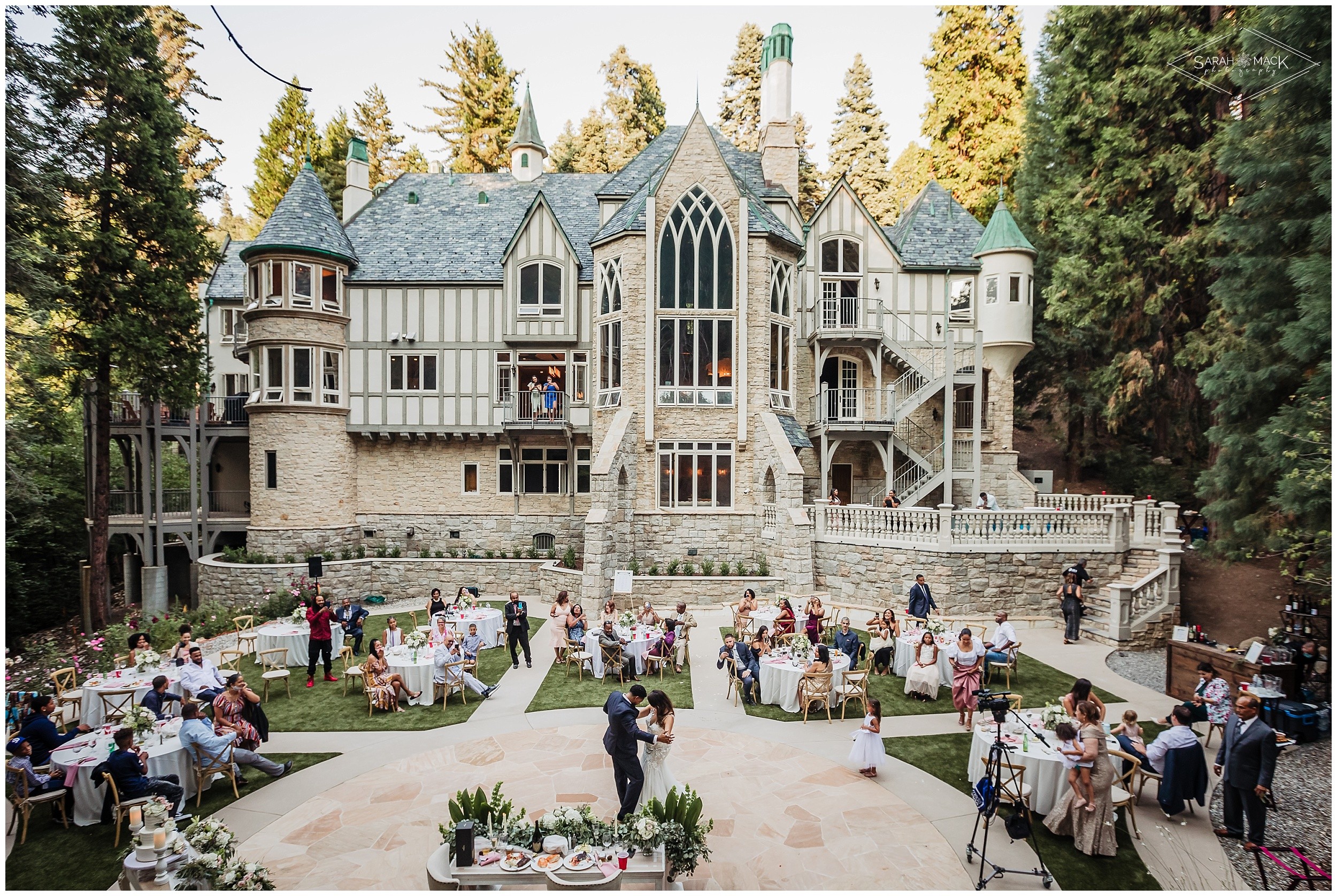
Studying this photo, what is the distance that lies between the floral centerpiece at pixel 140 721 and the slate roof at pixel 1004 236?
26.2m

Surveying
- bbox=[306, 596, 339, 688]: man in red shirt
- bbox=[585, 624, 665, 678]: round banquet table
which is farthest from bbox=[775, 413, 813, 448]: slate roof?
bbox=[306, 596, 339, 688]: man in red shirt

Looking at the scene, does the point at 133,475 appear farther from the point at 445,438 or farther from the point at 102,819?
the point at 102,819

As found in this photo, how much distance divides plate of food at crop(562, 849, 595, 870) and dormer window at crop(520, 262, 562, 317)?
19.4 metres

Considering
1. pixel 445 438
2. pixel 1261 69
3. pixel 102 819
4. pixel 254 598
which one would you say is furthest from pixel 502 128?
pixel 102 819

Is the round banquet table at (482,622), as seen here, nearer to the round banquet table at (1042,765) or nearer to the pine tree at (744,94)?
the round banquet table at (1042,765)

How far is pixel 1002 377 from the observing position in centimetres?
2356

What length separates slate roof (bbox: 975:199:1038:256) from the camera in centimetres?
2278

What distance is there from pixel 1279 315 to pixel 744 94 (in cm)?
3723

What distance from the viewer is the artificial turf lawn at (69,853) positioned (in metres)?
6.90

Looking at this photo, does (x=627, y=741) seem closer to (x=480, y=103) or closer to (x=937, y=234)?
(x=937, y=234)

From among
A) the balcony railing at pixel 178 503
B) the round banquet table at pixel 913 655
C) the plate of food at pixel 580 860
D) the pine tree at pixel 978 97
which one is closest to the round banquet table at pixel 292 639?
the plate of food at pixel 580 860

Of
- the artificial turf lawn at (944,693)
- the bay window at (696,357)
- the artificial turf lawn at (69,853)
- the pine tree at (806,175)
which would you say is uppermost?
the pine tree at (806,175)

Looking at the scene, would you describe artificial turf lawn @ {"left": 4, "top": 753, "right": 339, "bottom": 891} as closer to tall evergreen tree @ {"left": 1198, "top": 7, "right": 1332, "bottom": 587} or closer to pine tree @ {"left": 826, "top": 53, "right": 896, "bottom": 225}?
tall evergreen tree @ {"left": 1198, "top": 7, "right": 1332, "bottom": 587}

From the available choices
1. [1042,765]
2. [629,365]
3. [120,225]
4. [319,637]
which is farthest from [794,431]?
[120,225]
